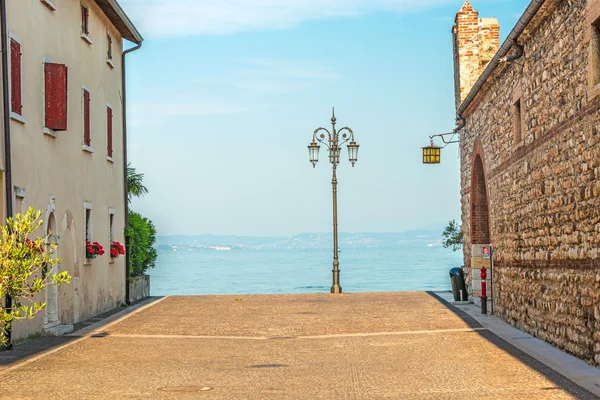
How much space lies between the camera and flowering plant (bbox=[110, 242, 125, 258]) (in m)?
23.8

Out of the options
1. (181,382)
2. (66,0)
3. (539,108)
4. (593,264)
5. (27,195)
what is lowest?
(181,382)

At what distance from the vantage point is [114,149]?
24719 mm

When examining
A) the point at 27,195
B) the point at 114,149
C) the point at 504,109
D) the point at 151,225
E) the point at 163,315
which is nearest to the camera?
the point at 27,195

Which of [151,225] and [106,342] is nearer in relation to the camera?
[106,342]

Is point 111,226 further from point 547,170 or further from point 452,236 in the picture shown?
point 452,236

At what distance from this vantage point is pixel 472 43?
25953 millimetres

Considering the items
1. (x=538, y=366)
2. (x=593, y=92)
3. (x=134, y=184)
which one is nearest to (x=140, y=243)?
(x=134, y=184)

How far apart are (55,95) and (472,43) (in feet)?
40.3

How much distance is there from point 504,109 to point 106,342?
27.2ft

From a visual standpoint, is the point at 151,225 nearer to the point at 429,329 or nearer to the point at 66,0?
the point at 66,0

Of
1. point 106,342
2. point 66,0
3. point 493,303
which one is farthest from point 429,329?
point 66,0

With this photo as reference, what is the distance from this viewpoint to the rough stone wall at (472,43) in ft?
84.9

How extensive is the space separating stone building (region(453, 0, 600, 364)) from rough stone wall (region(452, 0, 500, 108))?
4260 millimetres

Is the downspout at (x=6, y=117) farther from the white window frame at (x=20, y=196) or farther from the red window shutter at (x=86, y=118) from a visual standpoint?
the red window shutter at (x=86, y=118)
